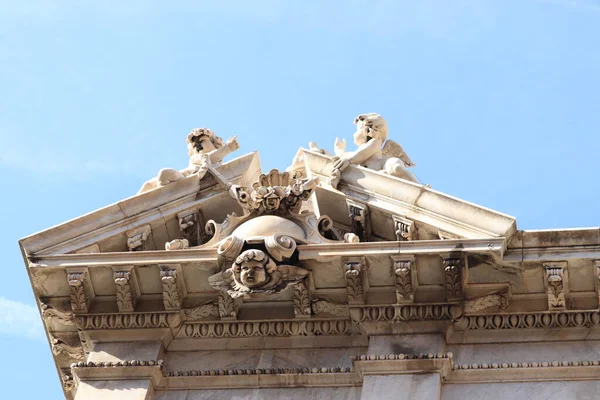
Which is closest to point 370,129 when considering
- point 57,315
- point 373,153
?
point 373,153

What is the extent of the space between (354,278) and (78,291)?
12.4ft

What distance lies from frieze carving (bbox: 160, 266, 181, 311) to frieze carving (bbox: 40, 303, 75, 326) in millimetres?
1416

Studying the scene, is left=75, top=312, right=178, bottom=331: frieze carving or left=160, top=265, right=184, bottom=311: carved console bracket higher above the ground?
left=160, top=265, right=184, bottom=311: carved console bracket

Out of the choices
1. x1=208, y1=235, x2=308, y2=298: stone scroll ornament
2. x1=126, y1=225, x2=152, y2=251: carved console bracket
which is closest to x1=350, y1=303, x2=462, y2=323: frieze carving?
x1=208, y1=235, x2=308, y2=298: stone scroll ornament

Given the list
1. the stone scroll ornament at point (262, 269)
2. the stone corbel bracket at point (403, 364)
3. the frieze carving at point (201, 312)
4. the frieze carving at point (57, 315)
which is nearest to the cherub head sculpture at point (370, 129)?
the stone scroll ornament at point (262, 269)

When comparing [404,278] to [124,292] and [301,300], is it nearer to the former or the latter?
[301,300]

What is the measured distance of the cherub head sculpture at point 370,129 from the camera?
2353 centimetres

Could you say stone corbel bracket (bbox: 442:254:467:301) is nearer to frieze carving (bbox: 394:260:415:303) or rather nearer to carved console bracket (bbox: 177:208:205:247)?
frieze carving (bbox: 394:260:415:303)

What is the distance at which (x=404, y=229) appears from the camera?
2164 cm

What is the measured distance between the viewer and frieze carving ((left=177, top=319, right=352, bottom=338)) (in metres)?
21.5

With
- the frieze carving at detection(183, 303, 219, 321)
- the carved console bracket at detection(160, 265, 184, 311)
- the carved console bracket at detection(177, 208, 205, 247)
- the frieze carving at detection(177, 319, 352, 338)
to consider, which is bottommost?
the frieze carving at detection(177, 319, 352, 338)

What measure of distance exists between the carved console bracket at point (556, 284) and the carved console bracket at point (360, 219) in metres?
2.65

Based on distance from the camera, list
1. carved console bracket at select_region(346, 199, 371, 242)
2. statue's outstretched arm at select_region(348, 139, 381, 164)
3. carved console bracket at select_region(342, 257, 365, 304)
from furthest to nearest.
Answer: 1. statue's outstretched arm at select_region(348, 139, 381, 164)
2. carved console bracket at select_region(346, 199, 371, 242)
3. carved console bracket at select_region(342, 257, 365, 304)

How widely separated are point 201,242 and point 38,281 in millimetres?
2297
